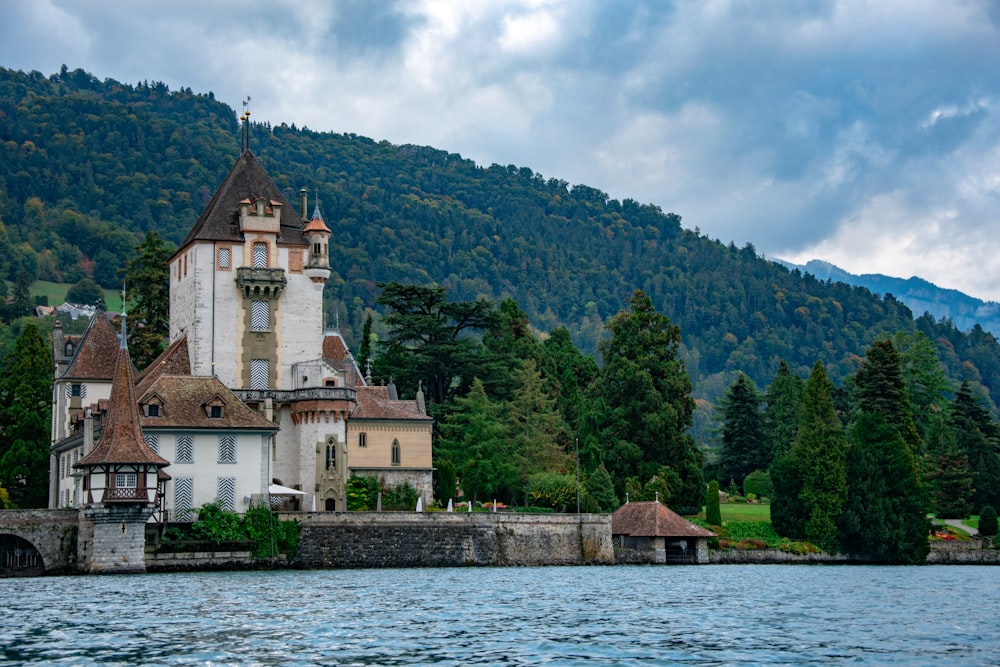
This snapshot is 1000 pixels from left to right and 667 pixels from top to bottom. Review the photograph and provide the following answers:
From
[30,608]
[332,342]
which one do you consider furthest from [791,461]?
[30,608]

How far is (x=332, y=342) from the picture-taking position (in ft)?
302

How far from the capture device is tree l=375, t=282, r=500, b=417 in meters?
100

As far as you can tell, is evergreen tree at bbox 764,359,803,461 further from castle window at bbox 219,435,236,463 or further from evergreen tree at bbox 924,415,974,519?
castle window at bbox 219,435,236,463

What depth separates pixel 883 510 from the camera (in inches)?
3260

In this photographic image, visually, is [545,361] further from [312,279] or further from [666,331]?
[312,279]

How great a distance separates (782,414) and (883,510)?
35316 mm

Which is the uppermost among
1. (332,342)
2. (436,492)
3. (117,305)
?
(117,305)

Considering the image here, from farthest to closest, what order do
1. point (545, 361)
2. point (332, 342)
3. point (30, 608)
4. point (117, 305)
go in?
point (117, 305) < point (545, 361) < point (332, 342) < point (30, 608)

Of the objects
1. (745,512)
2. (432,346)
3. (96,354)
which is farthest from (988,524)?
(96,354)

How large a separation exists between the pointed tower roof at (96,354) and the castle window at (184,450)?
12.9 m

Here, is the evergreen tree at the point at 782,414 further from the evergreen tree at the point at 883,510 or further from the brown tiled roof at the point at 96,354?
the brown tiled roof at the point at 96,354

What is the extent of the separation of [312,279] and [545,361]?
3136 cm

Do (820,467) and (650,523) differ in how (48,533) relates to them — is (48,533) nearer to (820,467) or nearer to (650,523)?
(650,523)

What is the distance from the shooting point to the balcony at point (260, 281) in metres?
79.9
